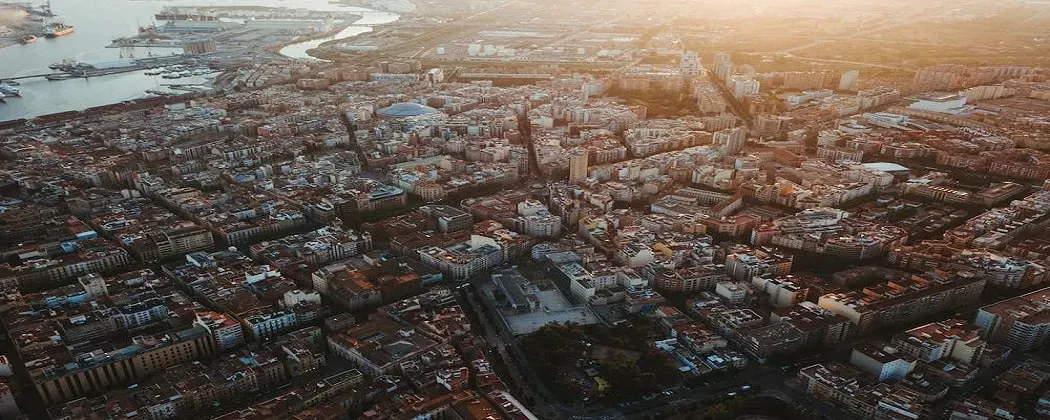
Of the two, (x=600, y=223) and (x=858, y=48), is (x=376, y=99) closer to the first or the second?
(x=600, y=223)

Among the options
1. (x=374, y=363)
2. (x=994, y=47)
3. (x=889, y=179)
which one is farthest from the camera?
(x=994, y=47)

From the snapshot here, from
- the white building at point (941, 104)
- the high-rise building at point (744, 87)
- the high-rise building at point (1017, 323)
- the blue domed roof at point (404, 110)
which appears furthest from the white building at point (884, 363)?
the high-rise building at point (744, 87)

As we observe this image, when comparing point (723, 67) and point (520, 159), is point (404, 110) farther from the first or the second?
point (723, 67)

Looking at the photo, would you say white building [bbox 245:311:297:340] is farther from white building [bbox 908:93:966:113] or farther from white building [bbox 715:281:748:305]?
white building [bbox 908:93:966:113]

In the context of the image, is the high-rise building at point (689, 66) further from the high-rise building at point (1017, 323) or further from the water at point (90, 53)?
the high-rise building at point (1017, 323)

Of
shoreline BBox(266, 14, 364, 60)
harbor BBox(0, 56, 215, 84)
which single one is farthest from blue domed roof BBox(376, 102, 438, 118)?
shoreline BBox(266, 14, 364, 60)

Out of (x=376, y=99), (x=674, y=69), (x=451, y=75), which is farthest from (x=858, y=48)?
(x=376, y=99)
